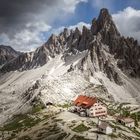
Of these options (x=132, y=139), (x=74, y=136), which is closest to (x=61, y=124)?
(x=74, y=136)

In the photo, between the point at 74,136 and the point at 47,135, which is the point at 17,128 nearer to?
the point at 47,135

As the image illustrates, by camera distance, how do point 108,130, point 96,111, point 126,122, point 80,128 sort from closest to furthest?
point 108,130 < point 80,128 < point 96,111 < point 126,122

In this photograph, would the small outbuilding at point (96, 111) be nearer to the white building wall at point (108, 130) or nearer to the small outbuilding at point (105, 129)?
the small outbuilding at point (105, 129)

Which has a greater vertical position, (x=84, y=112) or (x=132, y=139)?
(x=84, y=112)

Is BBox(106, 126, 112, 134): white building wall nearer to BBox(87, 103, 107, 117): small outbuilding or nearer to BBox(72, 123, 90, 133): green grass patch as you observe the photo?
BBox(72, 123, 90, 133): green grass patch

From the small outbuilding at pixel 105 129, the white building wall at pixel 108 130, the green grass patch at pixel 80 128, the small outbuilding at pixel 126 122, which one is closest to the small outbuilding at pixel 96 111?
the small outbuilding at pixel 126 122

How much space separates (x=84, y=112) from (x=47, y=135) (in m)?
43.0

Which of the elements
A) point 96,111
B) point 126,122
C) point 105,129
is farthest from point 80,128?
point 126,122

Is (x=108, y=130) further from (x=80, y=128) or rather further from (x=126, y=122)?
(x=126, y=122)

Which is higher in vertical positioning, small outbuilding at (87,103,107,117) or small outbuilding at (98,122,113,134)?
small outbuilding at (87,103,107,117)

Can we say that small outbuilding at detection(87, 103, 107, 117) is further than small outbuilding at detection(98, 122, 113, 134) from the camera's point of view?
Yes

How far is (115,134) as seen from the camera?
15288cm

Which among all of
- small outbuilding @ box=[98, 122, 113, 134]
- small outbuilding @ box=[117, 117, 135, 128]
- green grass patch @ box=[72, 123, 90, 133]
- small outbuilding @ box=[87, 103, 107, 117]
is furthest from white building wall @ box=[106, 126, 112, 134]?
small outbuilding @ box=[117, 117, 135, 128]

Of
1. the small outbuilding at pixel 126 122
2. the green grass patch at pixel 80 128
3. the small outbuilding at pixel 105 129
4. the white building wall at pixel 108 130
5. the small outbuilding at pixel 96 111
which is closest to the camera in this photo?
the small outbuilding at pixel 105 129
